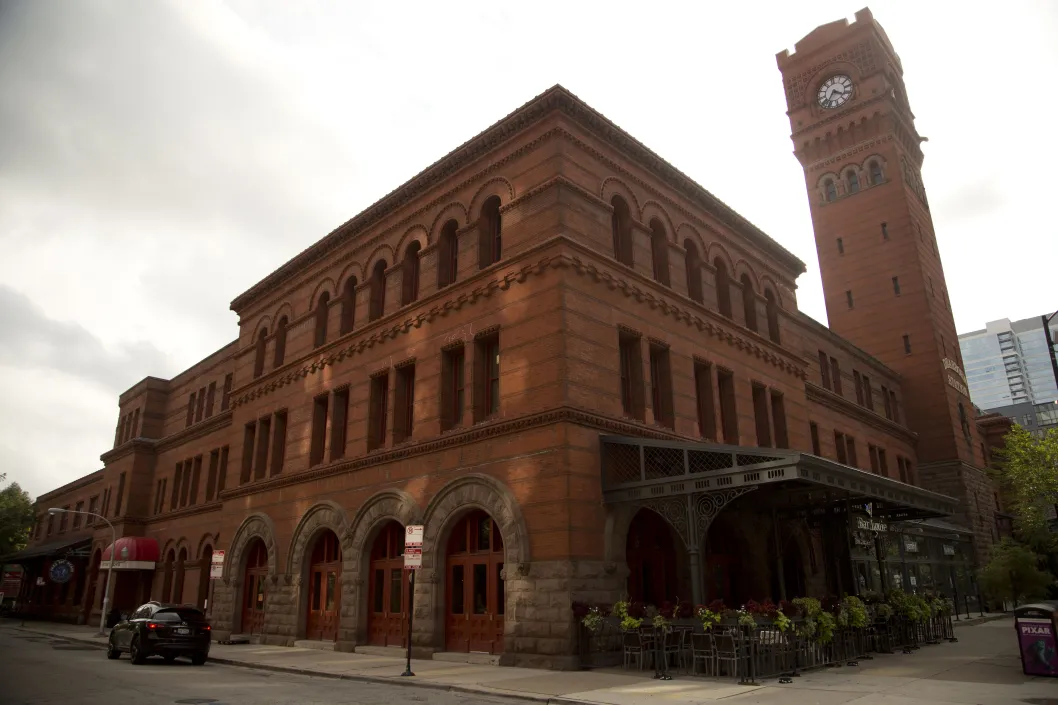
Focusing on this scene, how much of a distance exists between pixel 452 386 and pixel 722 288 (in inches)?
429

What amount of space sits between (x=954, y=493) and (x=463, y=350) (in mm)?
33900

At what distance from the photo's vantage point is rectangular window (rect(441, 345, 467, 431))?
2152 centimetres

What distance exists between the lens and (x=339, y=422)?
2622 centimetres

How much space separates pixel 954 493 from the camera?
41.4 metres

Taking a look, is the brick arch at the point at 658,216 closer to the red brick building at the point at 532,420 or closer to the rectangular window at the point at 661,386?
the red brick building at the point at 532,420

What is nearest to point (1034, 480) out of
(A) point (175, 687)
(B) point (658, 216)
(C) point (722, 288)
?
(C) point (722, 288)

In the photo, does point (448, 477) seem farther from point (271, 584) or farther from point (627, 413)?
point (271, 584)

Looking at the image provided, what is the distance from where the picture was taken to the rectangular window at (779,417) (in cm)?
2689

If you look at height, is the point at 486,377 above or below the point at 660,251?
below

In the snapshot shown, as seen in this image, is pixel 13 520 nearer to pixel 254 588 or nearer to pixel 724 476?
pixel 254 588

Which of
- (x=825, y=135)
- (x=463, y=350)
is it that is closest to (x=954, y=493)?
(x=825, y=135)

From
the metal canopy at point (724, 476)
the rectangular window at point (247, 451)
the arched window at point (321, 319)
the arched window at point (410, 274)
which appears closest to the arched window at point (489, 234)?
the arched window at point (410, 274)

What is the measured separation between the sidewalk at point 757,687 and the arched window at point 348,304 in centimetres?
1194

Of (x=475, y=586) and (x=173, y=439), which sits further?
(x=173, y=439)
